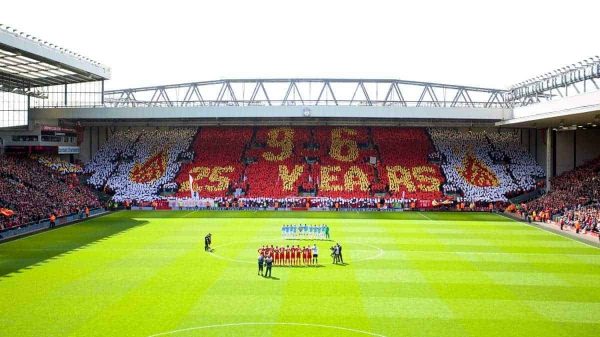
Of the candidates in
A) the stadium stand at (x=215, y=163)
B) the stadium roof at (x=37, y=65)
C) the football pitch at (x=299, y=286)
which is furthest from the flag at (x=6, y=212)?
the stadium stand at (x=215, y=163)

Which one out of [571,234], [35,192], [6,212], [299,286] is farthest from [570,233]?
[35,192]

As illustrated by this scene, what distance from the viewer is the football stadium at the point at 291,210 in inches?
808

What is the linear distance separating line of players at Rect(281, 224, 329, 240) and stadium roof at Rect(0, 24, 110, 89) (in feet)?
69.2

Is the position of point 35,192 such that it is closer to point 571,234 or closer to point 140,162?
point 140,162

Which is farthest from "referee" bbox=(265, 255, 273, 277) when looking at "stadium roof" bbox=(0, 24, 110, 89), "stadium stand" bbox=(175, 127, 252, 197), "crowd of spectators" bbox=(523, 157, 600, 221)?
"stadium stand" bbox=(175, 127, 252, 197)

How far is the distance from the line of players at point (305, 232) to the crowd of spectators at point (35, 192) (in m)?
17.0

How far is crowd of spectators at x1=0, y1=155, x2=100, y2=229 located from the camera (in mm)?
42000

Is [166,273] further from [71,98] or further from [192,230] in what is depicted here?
[71,98]

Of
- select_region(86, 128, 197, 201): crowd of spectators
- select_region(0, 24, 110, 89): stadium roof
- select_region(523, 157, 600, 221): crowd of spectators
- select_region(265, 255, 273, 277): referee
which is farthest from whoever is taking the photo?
select_region(86, 128, 197, 201): crowd of spectators

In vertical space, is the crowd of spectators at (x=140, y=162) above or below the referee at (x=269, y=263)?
above

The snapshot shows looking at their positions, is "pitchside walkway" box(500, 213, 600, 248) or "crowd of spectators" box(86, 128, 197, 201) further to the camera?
"crowd of spectators" box(86, 128, 197, 201)

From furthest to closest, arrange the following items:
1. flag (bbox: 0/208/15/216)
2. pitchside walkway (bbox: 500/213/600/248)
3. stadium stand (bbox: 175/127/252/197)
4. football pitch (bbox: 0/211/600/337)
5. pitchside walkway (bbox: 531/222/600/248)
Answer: stadium stand (bbox: 175/127/252/197), flag (bbox: 0/208/15/216), pitchside walkway (bbox: 531/222/600/248), pitchside walkway (bbox: 500/213/600/248), football pitch (bbox: 0/211/600/337)

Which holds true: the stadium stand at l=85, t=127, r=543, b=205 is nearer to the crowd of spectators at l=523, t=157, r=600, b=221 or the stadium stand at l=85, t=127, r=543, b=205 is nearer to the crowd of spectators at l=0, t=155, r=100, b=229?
the crowd of spectators at l=523, t=157, r=600, b=221

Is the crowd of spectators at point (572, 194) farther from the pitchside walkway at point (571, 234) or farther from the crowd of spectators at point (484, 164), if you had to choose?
the crowd of spectators at point (484, 164)
